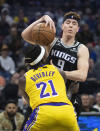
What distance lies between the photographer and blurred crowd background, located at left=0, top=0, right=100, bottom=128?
33.2 feet

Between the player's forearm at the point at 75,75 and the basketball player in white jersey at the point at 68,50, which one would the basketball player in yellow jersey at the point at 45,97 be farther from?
the basketball player in white jersey at the point at 68,50

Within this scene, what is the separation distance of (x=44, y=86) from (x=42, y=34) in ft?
3.99

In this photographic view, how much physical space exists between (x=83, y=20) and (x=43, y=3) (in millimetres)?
2774

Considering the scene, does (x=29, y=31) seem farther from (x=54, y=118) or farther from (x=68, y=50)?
(x=54, y=118)

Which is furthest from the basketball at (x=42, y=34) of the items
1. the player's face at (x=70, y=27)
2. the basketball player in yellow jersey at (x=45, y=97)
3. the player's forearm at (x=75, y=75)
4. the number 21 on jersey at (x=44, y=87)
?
the number 21 on jersey at (x=44, y=87)

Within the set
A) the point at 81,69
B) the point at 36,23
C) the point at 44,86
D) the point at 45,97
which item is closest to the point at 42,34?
the point at 36,23

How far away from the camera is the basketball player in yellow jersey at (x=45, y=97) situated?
445 centimetres

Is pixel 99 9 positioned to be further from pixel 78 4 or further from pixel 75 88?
pixel 75 88

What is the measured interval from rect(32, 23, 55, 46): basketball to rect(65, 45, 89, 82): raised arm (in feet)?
1.89

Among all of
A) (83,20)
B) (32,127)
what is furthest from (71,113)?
(83,20)

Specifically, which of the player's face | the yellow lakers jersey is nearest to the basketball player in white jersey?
the player's face

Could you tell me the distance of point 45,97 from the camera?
179 inches

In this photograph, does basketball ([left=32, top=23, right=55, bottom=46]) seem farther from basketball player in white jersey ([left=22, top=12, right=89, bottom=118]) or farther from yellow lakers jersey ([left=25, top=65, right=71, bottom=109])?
yellow lakers jersey ([left=25, top=65, right=71, bottom=109])

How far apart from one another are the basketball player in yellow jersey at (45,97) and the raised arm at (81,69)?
2.21 ft
